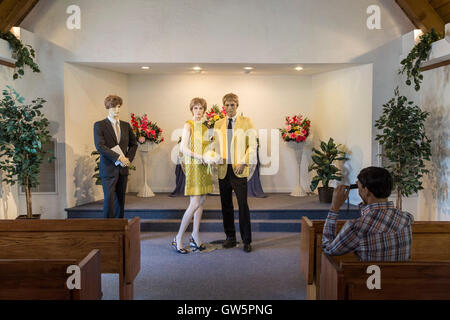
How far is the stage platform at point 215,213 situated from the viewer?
524 cm

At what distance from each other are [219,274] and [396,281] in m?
2.08

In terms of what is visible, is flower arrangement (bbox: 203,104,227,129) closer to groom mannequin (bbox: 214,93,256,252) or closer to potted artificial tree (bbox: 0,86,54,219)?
groom mannequin (bbox: 214,93,256,252)

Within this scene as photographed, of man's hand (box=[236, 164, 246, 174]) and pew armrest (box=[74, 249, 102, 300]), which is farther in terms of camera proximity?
man's hand (box=[236, 164, 246, 174])

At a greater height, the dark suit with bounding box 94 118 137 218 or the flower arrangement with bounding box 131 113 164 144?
the flower arrangement with bounding box 131 113 164 144

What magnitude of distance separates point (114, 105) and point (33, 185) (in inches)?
62.0

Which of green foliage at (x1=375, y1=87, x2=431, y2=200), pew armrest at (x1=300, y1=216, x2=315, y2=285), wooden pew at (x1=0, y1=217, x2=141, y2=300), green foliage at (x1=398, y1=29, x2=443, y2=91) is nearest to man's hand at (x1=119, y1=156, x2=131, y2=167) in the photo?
wooden pew at (x1=0, y1=217, x2=141, y2=300)

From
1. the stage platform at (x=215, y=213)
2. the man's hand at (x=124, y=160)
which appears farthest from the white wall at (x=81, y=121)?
the man's hand at (x=124, y=160)

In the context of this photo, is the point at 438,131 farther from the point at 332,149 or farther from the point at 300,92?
the point at 300,92

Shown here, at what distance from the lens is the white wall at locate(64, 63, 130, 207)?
5.51m

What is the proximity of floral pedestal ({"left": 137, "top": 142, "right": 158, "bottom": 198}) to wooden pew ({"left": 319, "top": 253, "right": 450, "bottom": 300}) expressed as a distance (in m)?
4.94

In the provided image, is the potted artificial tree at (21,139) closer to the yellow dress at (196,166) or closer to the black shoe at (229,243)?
the yellow dress at (196,166)

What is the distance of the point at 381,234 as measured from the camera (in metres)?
1.94

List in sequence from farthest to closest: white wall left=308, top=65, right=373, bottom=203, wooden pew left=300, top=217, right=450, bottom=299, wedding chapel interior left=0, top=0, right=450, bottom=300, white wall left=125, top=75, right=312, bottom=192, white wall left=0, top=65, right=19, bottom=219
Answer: white wall left=125, top=75, right=312, bottom=192, white wall left=308, top=65, right=373, bottom=203, white wall left=0, top=65, right=19, bottom=219, wedding chapel interior left=0, top=0, right=450, bottom=300, wooden pew left=300, top=217, right=450, bottom=299

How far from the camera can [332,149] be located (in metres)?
5.75
